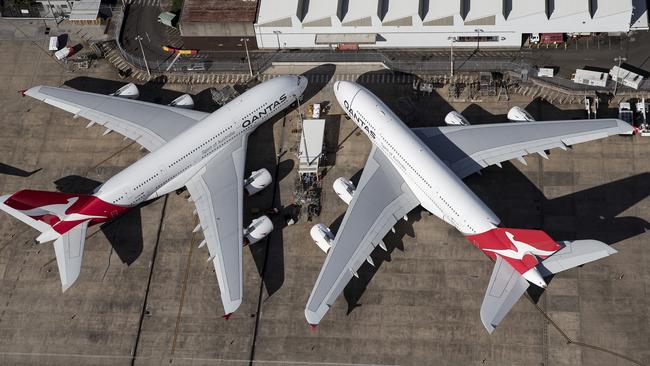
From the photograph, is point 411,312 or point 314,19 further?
point 314,19

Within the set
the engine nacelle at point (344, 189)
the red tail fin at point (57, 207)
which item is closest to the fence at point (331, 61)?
the engine nacelle at point (344, 189)

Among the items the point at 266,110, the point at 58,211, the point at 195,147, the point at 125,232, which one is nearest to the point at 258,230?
the point at 195,147

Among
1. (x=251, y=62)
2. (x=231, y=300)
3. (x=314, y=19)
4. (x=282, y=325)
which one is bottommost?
(x=282, y=325)

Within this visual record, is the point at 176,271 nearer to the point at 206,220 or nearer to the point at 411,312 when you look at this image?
the point at 206,220

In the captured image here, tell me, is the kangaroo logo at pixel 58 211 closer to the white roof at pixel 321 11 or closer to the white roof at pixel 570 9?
the white roof at pixel 321 11

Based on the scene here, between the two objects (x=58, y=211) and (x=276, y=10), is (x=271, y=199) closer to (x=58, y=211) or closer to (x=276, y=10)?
(x=58, y=211)

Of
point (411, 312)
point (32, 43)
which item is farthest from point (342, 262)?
point (32, 43)

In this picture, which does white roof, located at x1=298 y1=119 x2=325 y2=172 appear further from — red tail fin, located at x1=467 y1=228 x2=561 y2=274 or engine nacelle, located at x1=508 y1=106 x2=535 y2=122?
red tail fin, located at x1=467 y1=228 x2=561 y2=274
